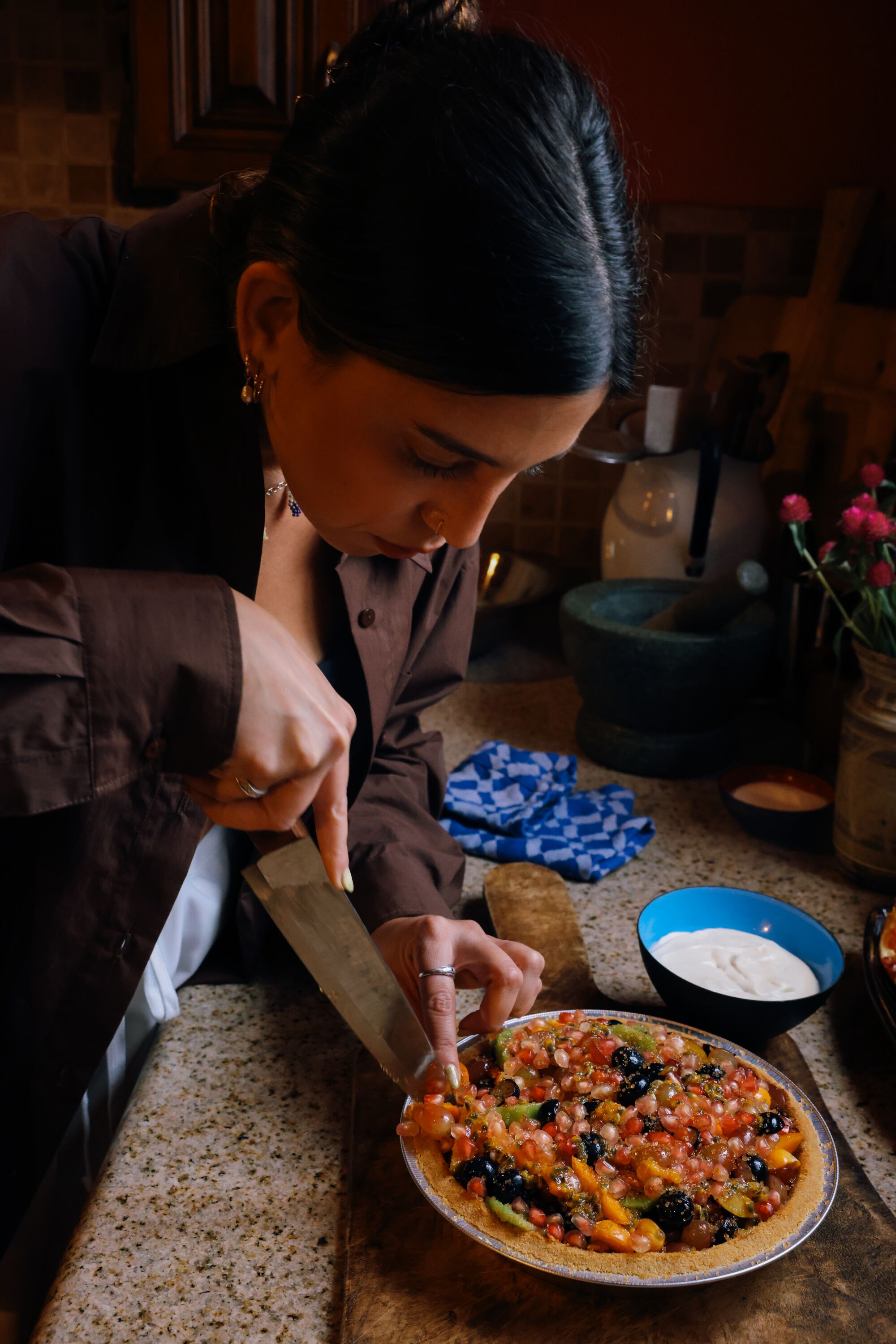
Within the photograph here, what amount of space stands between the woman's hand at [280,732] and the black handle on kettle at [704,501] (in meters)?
1.14

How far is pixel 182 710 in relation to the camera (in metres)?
0.66

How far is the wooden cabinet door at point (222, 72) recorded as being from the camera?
168cm

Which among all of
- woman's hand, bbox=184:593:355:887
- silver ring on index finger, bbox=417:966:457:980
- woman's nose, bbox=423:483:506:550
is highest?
woman's nose, bbox=423:483:506:550

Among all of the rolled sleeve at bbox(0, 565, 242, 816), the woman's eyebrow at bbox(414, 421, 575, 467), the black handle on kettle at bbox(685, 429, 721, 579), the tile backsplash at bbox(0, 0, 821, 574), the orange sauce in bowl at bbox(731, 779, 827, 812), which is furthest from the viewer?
the tile backsplash at bbox(0, 0, 821, 574)

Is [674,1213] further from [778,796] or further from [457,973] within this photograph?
[778,796]

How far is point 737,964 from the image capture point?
1.01 metres

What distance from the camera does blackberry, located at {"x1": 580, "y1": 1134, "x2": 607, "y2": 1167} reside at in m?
0.79

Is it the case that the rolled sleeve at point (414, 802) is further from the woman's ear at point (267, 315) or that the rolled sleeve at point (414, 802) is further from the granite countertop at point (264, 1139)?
the woman's ear at point (267, 315)

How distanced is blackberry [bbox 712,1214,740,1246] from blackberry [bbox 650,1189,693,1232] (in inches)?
0.7

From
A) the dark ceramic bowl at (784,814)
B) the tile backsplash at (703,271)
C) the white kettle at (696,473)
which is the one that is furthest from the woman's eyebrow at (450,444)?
the tile backsplash at (703,271)

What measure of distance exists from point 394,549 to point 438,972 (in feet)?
1.18

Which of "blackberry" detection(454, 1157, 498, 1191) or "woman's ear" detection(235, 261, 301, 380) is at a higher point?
"woman's ear" detection(235, 261, 301, 380)

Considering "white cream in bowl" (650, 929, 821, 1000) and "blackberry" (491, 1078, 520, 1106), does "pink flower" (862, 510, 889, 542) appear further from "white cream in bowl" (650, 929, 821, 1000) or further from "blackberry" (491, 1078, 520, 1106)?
"blackberry" (491, 1078, 520, 1106)

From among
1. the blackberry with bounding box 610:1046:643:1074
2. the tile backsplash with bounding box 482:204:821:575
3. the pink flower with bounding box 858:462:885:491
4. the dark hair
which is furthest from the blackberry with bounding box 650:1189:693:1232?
the tile backsplash with bounding box 482:204:821:575
